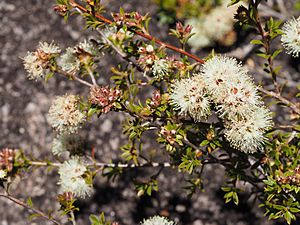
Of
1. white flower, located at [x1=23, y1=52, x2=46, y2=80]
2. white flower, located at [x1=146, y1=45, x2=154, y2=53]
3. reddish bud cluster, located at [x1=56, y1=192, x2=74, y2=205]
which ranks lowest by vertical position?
reddish bud cluster, located at [x1=56, y1=192, x2=74, y2=205]

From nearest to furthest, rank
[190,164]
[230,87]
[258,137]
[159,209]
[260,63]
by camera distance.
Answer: [230,87], [258,137], [190,164], [159,209], [260,63]

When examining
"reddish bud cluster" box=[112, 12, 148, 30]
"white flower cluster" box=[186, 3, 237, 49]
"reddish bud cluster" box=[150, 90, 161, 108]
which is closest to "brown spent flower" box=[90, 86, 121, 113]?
"reddish bud cluster" box=[150, 90, 161, 108]

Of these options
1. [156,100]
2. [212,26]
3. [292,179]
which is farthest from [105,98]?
[212,26]

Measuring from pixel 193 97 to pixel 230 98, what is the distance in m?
0.12

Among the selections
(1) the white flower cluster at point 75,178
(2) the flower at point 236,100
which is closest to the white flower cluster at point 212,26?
(1) the white flower cluster at point 75,178

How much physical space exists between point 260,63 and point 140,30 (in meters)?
1.39

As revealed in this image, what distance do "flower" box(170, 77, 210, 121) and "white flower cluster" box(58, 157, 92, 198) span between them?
55cm

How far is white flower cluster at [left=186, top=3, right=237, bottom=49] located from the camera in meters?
2.68

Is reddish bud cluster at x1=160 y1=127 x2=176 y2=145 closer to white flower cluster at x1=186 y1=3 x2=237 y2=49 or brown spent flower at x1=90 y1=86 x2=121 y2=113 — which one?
brown spent flower at x1=90 y1=86 x2=121 y2=113

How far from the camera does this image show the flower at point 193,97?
4.32 ft

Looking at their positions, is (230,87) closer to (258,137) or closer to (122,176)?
(258,137)

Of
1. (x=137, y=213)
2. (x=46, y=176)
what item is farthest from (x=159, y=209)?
(x=46, y=176)

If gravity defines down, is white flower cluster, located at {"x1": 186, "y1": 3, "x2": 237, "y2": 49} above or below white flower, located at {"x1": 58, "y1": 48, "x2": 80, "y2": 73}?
below

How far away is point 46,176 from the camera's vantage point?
2582 mm
